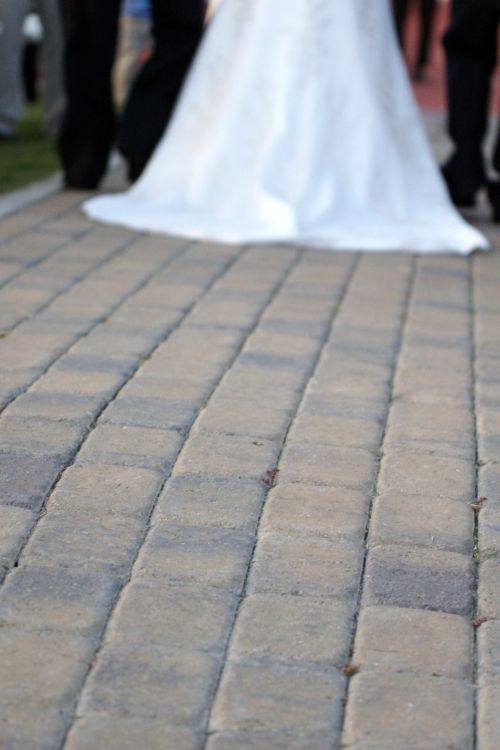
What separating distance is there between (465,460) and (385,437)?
0.21 metres

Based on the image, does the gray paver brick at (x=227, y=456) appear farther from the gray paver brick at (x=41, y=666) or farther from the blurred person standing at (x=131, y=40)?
the blurred person standing at (x=131, y=40)

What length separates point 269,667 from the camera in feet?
7.15

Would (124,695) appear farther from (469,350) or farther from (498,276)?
(498,276)

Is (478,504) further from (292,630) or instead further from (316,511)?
(292,630)

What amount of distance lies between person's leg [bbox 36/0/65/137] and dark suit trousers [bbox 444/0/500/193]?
3.40 metres

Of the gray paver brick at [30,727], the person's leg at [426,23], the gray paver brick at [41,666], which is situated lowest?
the person's leg at [426,23]

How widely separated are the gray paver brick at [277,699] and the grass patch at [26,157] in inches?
197

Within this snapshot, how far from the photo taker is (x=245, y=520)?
8.97 feet

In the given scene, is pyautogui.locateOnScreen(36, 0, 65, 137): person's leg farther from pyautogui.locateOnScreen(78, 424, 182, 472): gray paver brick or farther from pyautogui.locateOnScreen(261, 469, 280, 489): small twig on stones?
pyautogui.locateOnScreen(261, 469, 280, 489): small twig on stones

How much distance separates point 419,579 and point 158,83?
15.9 feet

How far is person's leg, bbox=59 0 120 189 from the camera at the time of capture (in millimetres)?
6562

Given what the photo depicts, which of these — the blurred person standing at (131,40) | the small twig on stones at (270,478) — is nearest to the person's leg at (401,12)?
the blurred person standing at (131,40)

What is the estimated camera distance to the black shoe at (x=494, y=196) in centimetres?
658

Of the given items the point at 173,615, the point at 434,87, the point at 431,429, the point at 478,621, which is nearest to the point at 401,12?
the point at 434,87
